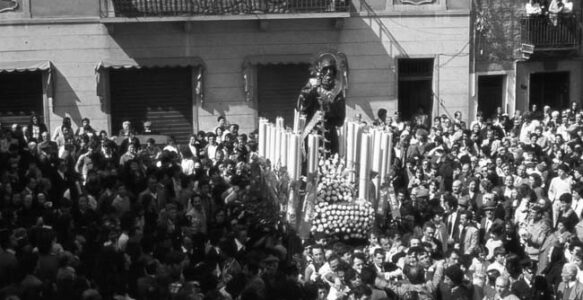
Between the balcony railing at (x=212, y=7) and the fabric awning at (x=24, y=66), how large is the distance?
1.65 meters

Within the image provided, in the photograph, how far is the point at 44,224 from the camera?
547 inches

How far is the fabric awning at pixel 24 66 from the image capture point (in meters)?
25.1

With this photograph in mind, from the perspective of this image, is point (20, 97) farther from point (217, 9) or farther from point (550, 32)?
point (550, 32)

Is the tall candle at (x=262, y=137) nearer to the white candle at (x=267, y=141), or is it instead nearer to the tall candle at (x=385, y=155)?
the white candle at (x=267, y=141)

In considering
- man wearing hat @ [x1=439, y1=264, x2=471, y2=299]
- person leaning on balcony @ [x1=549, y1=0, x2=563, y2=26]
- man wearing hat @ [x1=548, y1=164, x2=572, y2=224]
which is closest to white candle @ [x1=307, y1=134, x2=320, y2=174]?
man wearing hat @ [x1=548, y1=164, x2=572, y2=224]

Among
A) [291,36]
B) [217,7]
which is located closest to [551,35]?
[291,36]

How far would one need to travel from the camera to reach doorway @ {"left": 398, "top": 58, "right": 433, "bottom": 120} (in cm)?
2739

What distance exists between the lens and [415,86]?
27.6 m

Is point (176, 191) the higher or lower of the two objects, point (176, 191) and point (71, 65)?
the lower

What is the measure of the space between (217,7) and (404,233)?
1253 cm

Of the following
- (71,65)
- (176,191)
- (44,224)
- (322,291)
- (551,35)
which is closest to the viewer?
(322,291)

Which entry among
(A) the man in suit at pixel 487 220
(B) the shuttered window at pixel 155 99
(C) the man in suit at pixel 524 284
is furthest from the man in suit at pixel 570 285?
(B) the shuttered window at pixel 155 99

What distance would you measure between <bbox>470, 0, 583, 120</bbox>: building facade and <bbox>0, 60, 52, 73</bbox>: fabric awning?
32.1ft

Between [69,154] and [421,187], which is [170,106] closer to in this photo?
[69,154]
